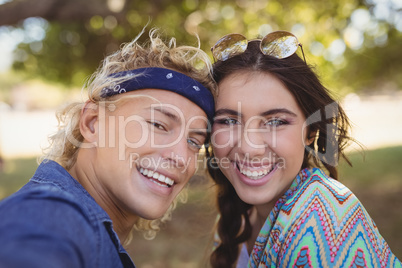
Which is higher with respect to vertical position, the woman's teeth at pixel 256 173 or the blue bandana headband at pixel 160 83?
the blue bandana headband at pixel 160 83

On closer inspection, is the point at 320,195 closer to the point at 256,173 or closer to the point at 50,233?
the point at 256,173

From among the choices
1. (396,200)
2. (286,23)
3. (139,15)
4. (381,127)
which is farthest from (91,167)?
(381,127)

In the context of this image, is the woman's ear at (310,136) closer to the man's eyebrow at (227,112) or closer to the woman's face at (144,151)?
the man's eyebrow at (227,112)

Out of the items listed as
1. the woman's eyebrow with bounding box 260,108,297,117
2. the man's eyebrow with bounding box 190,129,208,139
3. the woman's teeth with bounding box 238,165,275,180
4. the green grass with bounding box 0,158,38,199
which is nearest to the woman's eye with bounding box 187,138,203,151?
the man's eyebrow with bounding box 190,129,208,139

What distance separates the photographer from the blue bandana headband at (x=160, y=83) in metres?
2.13

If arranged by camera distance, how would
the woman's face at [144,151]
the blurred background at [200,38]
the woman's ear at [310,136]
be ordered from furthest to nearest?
1. the blurred background at [200,38]
2. the woman's ear at [310,136]
3. the woman's face at [144,151]

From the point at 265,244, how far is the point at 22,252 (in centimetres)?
154

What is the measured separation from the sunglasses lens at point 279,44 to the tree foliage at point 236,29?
4747 mm

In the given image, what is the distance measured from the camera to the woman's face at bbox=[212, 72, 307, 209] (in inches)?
90.3

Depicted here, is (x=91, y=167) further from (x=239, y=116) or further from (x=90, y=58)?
(x=90, y=58)

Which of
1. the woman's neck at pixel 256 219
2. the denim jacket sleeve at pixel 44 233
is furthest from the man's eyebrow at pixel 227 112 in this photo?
the denim jacket sleeve at pixel 44 233

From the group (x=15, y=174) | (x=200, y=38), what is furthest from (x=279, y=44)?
(x=15, y=174)

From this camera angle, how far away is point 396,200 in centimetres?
711

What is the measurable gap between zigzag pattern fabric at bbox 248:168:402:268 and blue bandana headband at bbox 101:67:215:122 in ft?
2.87
